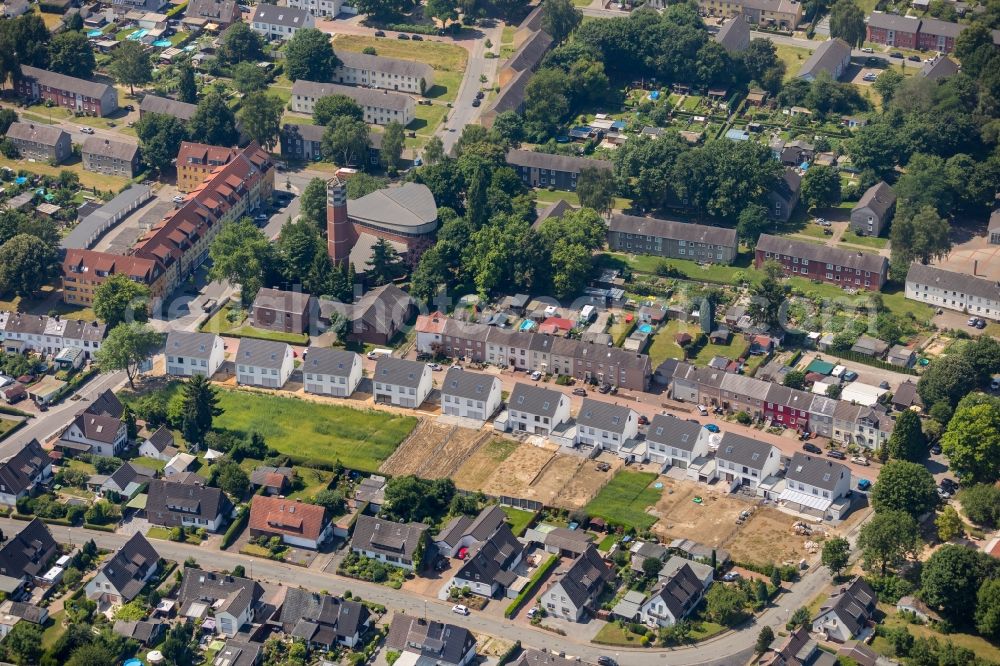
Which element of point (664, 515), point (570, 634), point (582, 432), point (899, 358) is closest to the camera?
point (570, 634)

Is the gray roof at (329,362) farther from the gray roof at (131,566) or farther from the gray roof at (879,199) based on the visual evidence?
the gray roof at (879,199)

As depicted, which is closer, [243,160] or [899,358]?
[899,358]

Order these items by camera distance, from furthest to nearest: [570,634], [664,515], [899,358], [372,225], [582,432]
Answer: [372,225], [899,358], [582,432], [664,515], [570,634]

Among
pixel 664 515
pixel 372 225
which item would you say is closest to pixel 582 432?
pixel 664 515

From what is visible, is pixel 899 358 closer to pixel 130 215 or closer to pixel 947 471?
pixel 947 471

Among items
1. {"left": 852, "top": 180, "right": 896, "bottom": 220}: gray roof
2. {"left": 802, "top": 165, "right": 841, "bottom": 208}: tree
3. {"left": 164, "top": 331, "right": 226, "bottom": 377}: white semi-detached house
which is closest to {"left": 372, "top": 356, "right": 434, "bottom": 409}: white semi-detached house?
{"left": 164, "top": 331, "right": 226, "bottom": 377}: white semi-detached house
